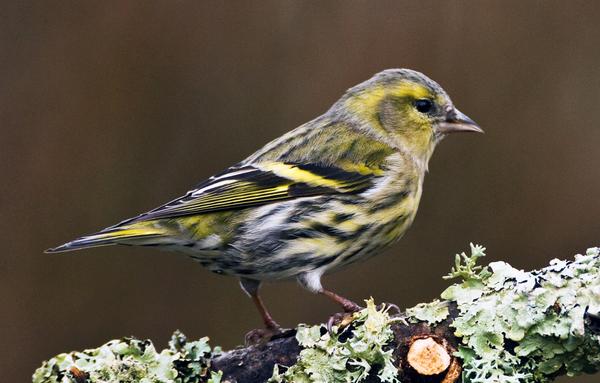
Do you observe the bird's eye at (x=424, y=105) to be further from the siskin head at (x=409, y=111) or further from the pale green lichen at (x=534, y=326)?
the pale green lichen at (x=534, y=326)

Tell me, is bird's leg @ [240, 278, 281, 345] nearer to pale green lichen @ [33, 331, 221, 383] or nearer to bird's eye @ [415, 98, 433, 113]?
pale green lichen @ [33, 331, 221, 383]

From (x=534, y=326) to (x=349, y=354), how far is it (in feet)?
1.82

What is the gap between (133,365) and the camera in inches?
119

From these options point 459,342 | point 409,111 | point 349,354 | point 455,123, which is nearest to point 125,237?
point 349,354

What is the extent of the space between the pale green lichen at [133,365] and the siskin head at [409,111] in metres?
1.59

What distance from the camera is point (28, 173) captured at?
202 inches

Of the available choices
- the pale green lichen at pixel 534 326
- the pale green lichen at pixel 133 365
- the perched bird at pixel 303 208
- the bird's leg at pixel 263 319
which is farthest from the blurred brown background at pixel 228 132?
the pale green lichen at pixel 534 326

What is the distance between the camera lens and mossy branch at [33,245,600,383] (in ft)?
8.73

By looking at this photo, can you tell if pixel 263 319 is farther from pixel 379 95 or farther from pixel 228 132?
pixel 228 132

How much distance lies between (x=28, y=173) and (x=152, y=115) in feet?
2.47

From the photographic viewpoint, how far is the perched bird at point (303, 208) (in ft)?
12.0

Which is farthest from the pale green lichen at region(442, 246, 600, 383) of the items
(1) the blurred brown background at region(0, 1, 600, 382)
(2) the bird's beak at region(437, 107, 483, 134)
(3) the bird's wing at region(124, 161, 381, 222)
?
(1) the blurred brown background at region(0, 1, 600, 382)

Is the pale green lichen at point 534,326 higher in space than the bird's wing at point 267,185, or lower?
lower

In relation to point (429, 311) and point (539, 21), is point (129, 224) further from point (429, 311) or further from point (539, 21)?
point (539, 21)
